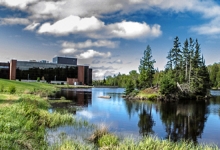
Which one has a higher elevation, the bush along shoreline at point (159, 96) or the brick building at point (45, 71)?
the brick building at point (45, 71)

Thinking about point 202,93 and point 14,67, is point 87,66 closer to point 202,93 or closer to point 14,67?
point 14,67

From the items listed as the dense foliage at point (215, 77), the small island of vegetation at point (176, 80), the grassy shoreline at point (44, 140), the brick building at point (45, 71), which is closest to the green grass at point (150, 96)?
the small island of vegetation at point (176, 80)

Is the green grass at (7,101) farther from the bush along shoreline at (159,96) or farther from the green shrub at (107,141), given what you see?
the bush along shoreline at (159,96)

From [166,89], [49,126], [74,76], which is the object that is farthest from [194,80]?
[74,76]

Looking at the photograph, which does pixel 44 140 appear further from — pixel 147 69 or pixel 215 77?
pixel 215 77

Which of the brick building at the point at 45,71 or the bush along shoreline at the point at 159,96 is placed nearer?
the bush along shoreline at the point at 159,96

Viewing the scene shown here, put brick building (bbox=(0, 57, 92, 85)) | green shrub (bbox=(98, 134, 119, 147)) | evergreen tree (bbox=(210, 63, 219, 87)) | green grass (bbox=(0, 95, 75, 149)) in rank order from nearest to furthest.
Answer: green grass (bbox=(0, 95, 75, 149))
green shrub (bbox=(98, 134, 119, 147))
brick building (bbox=(0, 57, 92, 85))
evergreen tree (bbox=(210, 63, 219, 87))

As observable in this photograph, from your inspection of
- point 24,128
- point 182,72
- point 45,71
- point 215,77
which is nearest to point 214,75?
point 215,77

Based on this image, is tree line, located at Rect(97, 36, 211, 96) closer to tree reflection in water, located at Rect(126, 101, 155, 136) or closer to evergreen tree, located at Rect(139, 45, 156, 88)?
evergreen tree, located at Rect(139, 45, 156, 88)

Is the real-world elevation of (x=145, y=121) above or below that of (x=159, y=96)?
below

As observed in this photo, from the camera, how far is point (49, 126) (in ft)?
58.4

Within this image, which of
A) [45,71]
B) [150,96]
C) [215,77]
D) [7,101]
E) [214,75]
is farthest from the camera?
[215,77]

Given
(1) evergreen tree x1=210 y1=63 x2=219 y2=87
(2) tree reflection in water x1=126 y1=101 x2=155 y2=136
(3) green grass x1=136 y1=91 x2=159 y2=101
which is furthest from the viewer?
(1) evergreen tree x1=210 y1=63 x2=219 y2=87

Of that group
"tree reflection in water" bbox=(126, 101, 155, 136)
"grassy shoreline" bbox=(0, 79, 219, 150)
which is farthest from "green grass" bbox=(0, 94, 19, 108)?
"tree reflection in water" bbox=(126, 101, 155, 136)
